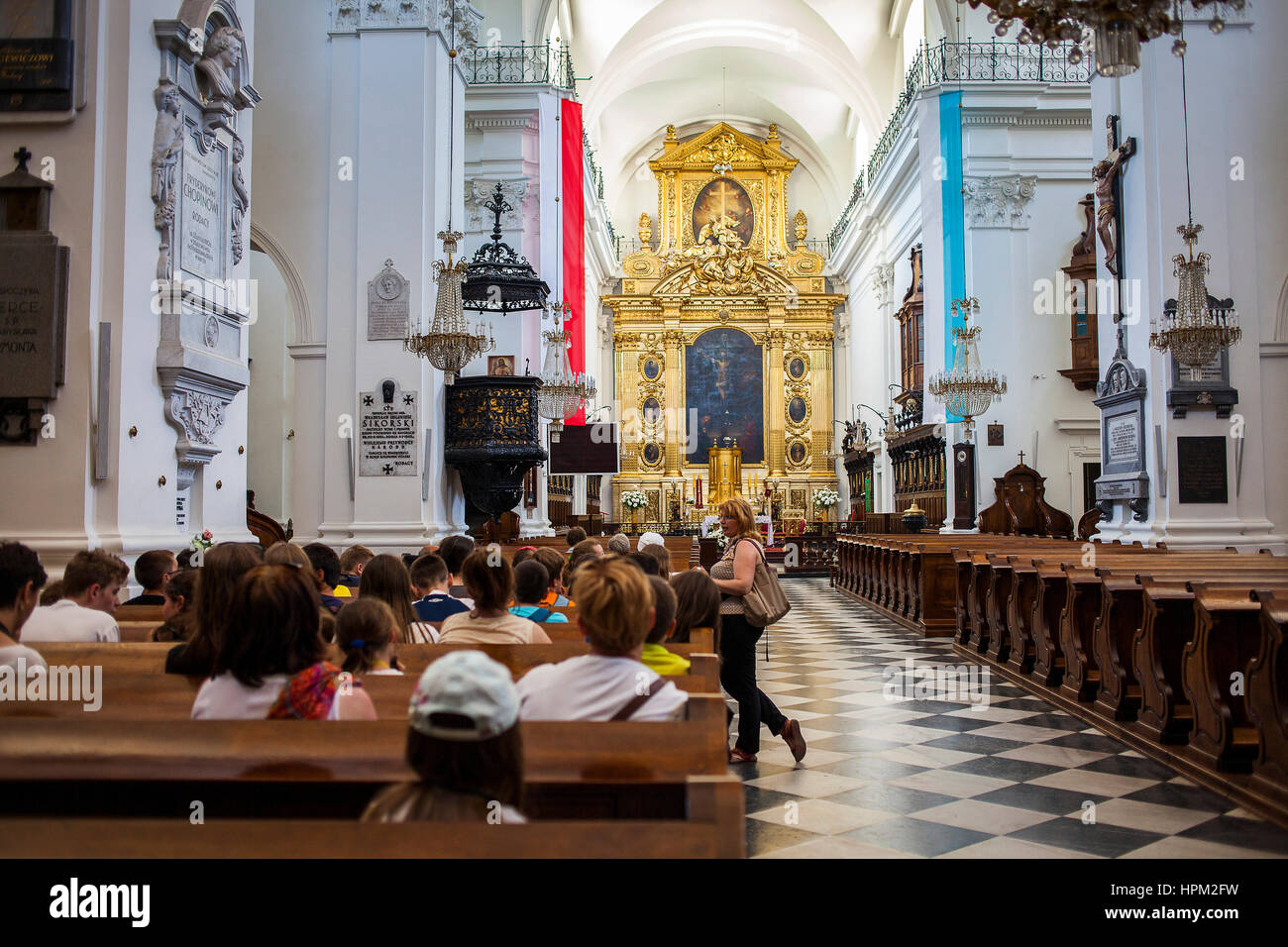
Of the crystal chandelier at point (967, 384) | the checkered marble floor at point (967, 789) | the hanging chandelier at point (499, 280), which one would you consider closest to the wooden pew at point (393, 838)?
the checkered marble floor at point (967, 789)

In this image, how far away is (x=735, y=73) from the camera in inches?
1039

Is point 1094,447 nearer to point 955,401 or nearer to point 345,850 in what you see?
point 955,401

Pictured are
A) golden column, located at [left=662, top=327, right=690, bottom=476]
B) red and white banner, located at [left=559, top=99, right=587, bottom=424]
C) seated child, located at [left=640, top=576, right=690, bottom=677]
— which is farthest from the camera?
golden column, located at [left=662, top=327, right=690, bottom=476]

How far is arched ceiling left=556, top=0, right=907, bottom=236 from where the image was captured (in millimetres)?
21344

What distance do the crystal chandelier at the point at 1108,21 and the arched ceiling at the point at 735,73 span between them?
13539mm

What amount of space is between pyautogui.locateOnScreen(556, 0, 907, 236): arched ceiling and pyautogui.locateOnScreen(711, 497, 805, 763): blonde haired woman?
13522 millimetres

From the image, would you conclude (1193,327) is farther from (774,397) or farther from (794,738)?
(774,397)

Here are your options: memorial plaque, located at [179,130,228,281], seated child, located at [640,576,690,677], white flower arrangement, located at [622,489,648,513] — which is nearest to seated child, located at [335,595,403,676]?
seated child, located at [640,576,690,677]

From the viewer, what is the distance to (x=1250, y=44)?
32.7ft

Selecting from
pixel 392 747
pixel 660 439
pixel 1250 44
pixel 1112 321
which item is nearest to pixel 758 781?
pixel 392 747

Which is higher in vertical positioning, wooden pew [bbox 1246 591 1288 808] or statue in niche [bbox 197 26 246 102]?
statue in niche [bbox 197 26 246 102]

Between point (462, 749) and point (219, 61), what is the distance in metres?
5.66

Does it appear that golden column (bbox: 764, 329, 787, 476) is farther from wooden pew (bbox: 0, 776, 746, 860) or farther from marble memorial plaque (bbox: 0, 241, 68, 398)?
wooden pew (bbox: 0, 776, 746, 860)

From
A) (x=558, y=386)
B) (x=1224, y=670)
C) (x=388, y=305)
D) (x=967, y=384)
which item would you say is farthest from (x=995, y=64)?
(x=1224, y=670)
